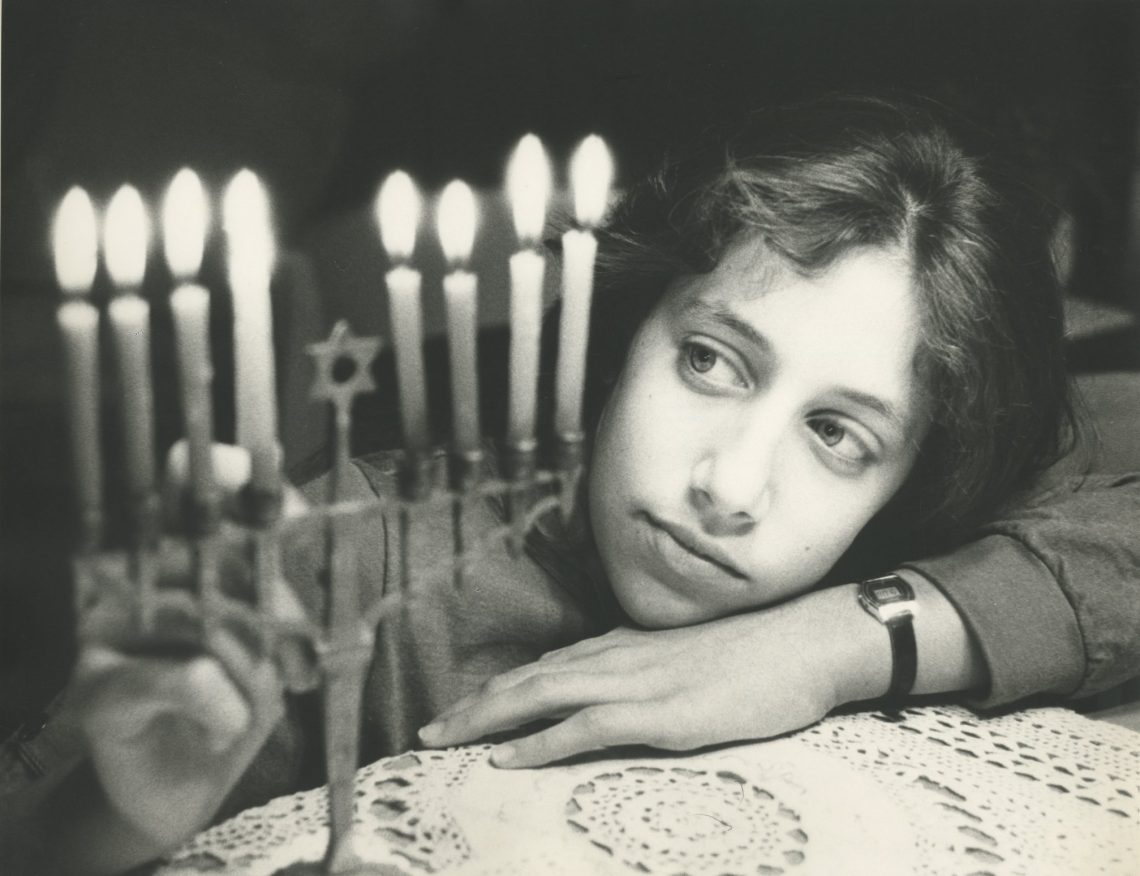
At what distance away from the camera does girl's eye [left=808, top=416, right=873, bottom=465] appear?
Result: 0.59 metres

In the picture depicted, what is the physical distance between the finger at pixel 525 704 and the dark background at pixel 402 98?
20cm

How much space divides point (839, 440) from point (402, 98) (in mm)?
301

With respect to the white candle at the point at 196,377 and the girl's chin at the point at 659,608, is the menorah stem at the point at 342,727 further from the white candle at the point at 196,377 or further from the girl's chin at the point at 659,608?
the girl's chin at the point at 659,608

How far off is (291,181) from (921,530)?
0.44 metres

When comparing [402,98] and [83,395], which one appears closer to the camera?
[83,395]

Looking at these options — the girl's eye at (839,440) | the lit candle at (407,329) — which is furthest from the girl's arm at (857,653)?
the lit candle at (407,329)

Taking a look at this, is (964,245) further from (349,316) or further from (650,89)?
(349,316)

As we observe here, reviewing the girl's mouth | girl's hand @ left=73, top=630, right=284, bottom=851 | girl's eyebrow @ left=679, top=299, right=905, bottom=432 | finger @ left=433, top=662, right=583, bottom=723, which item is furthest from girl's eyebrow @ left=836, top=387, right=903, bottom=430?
girl's hand @ left=73, top=630, right=284, bottom=851

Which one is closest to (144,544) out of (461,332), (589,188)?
(461,332)

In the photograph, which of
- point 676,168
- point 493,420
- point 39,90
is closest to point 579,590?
point 493,420

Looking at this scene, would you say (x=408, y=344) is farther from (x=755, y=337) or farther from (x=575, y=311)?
(x=755, y=337)

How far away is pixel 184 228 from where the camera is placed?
1.33ft

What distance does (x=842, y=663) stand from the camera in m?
0.65

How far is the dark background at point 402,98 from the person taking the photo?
1.68 ft
